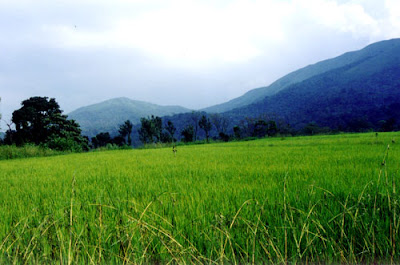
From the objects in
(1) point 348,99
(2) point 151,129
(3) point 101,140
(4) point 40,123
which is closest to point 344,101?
(1) point 348,99

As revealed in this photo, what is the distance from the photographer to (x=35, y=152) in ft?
44.0

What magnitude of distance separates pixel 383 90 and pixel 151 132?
10506cm

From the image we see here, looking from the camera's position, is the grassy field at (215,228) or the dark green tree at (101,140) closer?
the grassy field at (215,228)

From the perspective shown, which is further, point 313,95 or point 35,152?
point 313,95

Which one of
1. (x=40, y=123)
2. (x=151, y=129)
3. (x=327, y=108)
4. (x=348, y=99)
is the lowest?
(x=327, y=108)

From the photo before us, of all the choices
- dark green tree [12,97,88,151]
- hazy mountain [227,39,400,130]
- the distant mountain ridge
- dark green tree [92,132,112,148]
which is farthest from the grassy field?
dark green tree [92,132,112,148]

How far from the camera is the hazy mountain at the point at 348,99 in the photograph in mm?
78500

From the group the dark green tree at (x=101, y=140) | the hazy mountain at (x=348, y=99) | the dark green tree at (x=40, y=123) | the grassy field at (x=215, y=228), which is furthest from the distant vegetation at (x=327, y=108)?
the grassy field at (x=215, y=228)

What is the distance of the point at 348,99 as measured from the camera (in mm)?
98875

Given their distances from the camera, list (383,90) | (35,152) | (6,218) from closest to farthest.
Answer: (6,218)
(35,152)
(383,90)

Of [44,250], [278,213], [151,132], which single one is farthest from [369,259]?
[151,132]

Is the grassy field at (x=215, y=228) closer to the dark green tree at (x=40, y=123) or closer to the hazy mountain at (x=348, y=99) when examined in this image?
the dark green tree at (x=40, y=123)

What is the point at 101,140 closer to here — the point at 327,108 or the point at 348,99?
the point at 327,108

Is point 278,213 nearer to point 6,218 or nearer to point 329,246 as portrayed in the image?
point 329,246
